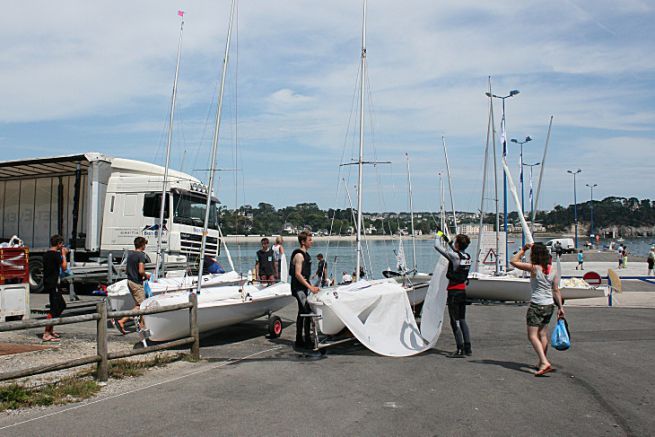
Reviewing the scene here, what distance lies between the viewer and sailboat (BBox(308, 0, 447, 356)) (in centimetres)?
948

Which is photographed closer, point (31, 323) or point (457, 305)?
point (31, 323)

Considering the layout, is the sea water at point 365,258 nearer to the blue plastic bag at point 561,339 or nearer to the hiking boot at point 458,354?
the hiking boot at point 458,354

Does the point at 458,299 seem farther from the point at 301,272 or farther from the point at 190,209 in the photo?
the point at 190,209

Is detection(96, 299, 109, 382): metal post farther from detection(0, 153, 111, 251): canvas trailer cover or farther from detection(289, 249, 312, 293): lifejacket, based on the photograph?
detection(0, 153, 111, 251): canvas trailer cover

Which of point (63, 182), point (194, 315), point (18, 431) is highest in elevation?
point (63, 182)

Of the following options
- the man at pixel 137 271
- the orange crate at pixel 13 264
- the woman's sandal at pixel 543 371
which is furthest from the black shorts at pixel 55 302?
the woman's sandal at pixel 543 371

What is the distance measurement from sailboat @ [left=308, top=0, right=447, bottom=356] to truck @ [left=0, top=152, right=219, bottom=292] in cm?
956

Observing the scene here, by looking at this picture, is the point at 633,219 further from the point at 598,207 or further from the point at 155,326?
the point at 155,326

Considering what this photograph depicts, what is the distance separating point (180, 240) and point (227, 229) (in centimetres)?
300

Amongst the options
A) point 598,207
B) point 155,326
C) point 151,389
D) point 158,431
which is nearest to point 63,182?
point 155,326

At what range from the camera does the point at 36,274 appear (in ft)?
67.2

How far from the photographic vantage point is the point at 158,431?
5.63 meters

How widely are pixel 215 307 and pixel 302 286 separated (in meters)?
1.46

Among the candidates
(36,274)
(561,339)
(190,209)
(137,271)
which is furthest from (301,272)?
(36,274)
